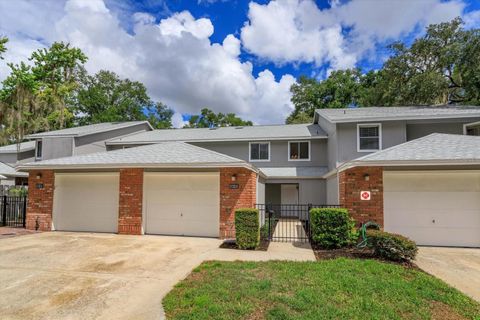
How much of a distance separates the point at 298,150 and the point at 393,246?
35.9 feet

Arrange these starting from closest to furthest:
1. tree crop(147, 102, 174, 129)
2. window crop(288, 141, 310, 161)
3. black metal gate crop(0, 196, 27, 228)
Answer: black metal gate crop(0, 196, 27, 228)
window crop(288, 141, 310, 161)
tree crop(147, 102, 174, 129)

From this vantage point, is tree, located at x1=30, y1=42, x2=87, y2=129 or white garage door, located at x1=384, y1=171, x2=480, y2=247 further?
tree, located at x1=30, y1=42, x2=87, y2=129

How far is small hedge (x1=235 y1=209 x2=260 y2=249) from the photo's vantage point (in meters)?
8.24

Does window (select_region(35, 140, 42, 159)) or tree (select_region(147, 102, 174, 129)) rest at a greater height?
tree (select_region(147, 102, 174, 129))

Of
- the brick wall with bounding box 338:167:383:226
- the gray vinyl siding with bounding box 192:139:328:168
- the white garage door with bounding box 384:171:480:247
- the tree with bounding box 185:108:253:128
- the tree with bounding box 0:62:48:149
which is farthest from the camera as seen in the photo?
the tree with bounding box 185:108:253:128

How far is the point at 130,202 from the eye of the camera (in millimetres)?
10250

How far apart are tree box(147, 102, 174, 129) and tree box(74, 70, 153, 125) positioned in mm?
1350

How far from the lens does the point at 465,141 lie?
9773mm

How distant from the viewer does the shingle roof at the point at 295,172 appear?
52.1 ft

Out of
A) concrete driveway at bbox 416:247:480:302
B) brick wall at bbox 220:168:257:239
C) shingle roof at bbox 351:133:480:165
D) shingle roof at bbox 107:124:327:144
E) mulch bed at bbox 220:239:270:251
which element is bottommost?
concrete driveway at bbox 416:247:480:302

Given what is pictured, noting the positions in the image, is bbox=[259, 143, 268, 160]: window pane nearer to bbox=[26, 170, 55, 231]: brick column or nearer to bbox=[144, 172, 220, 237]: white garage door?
bbox=[144, 172, 220, 237]: white garage door

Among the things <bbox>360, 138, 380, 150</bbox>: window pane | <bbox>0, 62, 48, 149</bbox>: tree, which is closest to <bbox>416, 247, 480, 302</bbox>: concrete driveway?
<bbox>360, 138, 380, 150</bbox>: window pane

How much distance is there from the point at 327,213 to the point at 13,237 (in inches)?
427

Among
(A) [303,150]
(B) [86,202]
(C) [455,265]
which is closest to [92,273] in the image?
(B) [86,202]
